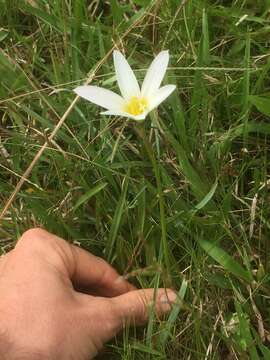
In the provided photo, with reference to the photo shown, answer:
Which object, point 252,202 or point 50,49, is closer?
point 252,202

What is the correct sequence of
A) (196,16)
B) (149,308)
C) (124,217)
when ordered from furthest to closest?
(196,16), (124,217), (149,308)

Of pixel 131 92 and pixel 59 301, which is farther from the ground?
pixel 131 92

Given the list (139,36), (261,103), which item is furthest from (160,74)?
(139,36)

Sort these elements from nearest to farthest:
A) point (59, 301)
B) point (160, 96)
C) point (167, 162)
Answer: point (160, 96)
point (59, 301)
point (167, 162)

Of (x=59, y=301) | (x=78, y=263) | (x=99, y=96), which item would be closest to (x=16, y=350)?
(x=59, y=301)

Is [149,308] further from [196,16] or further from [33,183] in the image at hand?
[196,16]

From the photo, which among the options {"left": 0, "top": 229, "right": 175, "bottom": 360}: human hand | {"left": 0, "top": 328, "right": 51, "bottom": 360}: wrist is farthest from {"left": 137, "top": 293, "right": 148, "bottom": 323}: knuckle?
{"left": 0, "top": 328, "right": 51, "bottom": 360}: wrist

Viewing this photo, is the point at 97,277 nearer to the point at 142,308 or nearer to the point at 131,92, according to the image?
the point at 142,308
